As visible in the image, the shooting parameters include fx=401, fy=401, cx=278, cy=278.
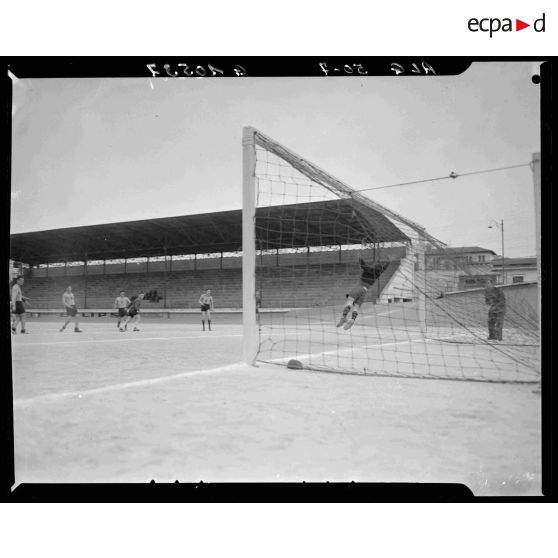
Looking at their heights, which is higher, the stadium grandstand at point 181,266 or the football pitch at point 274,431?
the stadium grandstand at point 181,266

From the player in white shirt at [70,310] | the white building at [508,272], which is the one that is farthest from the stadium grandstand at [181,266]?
the white building at [508,272]

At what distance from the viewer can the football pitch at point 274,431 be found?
83.4 inches

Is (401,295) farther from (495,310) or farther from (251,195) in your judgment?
(251,195)

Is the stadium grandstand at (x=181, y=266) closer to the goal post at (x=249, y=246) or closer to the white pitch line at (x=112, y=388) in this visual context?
the goal post at (x=249, y=246)

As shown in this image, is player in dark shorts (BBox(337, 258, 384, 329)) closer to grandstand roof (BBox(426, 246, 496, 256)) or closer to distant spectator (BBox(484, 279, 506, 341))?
grandstand roof (BBox(426, 246, 496, 256))

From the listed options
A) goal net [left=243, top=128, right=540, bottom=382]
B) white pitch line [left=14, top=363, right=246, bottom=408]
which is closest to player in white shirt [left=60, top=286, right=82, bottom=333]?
goal net [left=243, top=128, right=540, bottom=382]

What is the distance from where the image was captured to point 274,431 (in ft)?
8.41

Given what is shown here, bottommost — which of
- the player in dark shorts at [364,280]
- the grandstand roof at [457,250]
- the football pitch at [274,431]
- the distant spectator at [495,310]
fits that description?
the football pitch at [274,431]

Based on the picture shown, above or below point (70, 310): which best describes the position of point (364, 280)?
above

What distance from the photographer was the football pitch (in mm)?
2119

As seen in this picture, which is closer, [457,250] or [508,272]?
[508,272]

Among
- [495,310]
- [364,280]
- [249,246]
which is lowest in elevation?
[495,310]

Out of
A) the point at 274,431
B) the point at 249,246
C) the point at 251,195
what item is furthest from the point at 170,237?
the point at 274,431
